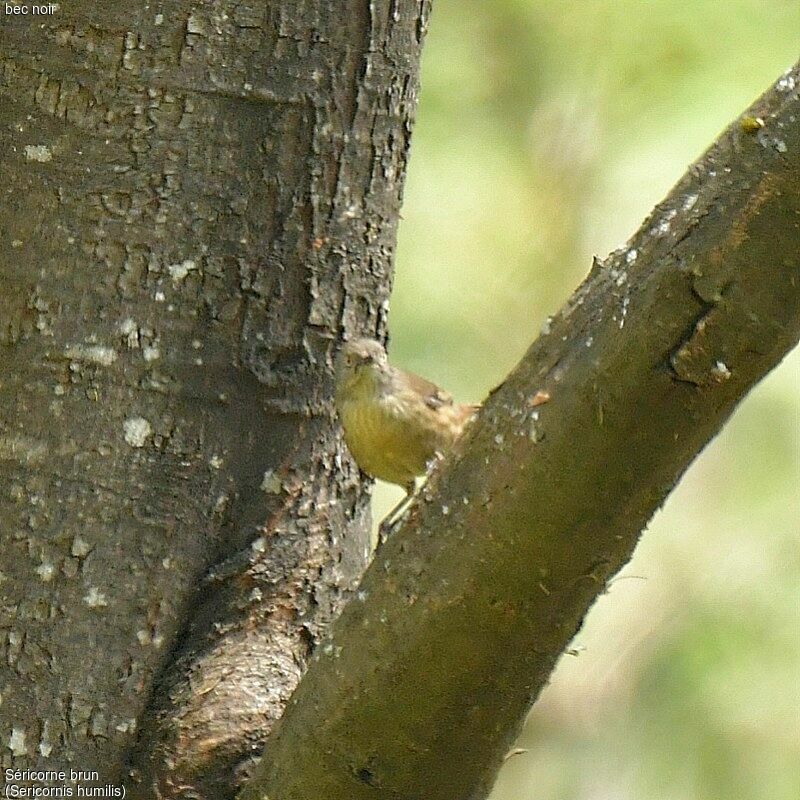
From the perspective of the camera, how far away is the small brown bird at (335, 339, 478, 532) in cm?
194

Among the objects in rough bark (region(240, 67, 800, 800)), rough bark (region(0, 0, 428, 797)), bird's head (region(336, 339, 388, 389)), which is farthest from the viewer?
bird's head (region(336, 339, 388, 389))

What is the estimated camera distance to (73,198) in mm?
1751

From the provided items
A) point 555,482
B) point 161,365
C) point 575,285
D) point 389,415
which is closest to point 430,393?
point 389,415

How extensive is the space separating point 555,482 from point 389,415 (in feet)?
2.93

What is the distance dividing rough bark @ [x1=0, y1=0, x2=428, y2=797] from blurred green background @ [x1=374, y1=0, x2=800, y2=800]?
234cm

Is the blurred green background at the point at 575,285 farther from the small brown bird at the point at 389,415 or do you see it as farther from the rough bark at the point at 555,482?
the rough bark at the point at 555,482

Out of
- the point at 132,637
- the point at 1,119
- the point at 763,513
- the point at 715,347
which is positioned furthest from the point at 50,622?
the point at 763,513

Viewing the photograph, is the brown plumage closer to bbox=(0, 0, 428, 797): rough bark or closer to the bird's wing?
the bird's wing

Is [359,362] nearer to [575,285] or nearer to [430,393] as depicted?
[430,393]

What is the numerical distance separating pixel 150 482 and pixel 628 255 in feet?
2.60

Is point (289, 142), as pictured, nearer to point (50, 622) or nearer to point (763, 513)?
point (50, 622)

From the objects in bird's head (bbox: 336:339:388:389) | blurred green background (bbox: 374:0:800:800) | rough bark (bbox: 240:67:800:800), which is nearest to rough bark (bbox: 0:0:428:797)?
bird's head (bbox: 336:339:388:389)

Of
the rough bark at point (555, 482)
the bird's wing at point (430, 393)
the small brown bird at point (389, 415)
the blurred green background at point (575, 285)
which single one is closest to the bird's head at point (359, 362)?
the small brown bird at point (389, 415)

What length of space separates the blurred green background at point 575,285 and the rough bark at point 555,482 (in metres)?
2.80
